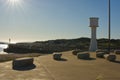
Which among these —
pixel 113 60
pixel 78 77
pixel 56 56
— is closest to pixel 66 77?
pixel 78 77

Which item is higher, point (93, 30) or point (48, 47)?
point (93, 30)

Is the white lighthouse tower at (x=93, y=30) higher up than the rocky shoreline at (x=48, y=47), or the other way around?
the white lighthouse tower at (x=93, y=30)

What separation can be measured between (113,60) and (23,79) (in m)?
12.3

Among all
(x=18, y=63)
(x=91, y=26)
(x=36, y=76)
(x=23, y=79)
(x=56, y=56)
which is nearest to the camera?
(x=23, y=79)

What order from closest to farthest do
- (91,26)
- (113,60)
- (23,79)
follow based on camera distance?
(23,79)
(113,60)
(91,26)

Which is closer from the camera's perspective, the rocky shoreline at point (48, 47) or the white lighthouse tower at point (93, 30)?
the white lighthouse tower at point (93, 30)

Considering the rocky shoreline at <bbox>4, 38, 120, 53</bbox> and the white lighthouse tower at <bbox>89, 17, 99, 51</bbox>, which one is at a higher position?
the white lighthouse tower at <bbox>89, 17, 99, 51</bbox>

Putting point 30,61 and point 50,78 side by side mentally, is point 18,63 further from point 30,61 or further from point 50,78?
point 50,78

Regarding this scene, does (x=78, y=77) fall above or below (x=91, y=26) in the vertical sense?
below

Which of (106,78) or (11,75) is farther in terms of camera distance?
(11,75)

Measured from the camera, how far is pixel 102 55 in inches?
1064

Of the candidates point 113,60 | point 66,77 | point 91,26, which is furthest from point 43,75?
point 91,26

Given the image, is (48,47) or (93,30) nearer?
(93,30)

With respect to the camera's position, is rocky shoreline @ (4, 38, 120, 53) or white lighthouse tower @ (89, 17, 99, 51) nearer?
white lighthouse tower @ (89, 17, 99, 51)
